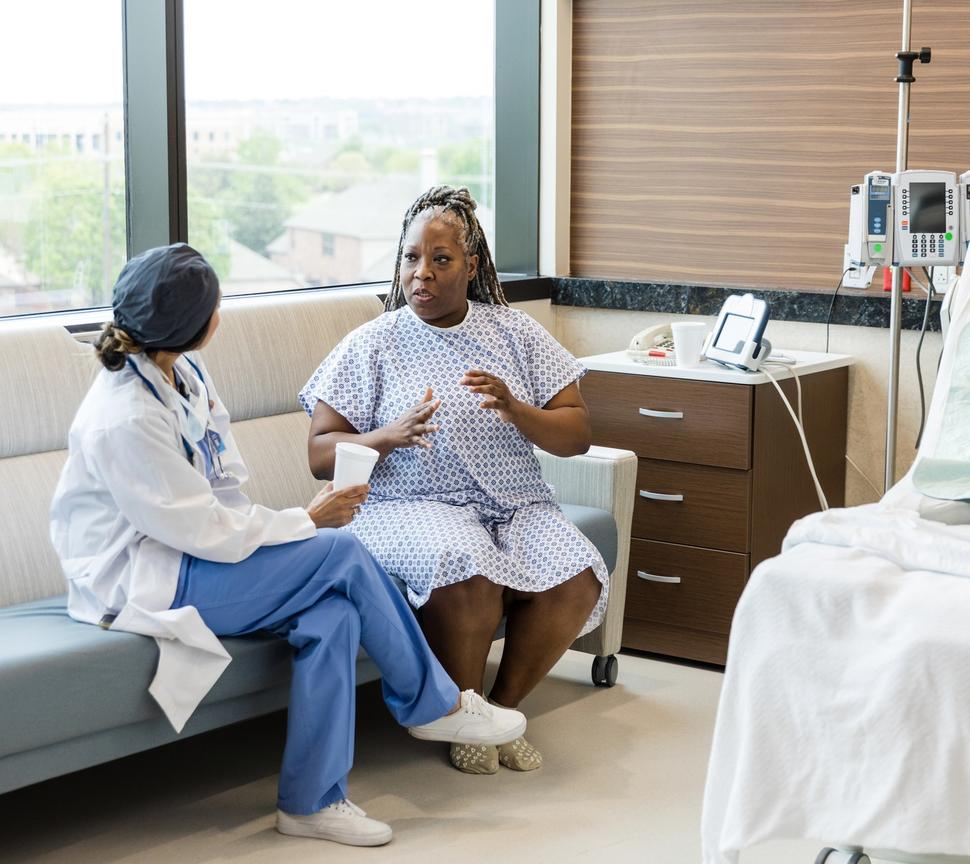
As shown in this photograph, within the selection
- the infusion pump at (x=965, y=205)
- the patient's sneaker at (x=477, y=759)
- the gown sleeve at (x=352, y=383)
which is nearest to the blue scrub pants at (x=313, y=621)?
the patient's sneaker at (x=477, y=759)

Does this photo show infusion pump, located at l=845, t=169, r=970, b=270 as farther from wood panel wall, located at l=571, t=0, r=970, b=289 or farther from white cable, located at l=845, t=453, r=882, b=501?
white cable, located at l=845, t=453, r=882, b=501

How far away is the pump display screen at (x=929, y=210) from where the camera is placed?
331cm

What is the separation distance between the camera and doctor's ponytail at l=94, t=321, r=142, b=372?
237 cm

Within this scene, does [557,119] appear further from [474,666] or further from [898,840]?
[898,840]

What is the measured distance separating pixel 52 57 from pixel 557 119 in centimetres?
156

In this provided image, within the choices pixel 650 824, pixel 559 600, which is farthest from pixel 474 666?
pixel 650 824

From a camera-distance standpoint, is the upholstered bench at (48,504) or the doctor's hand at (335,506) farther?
the doctor's hand at (335,506)

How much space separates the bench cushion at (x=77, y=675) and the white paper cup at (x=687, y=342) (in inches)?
58.1

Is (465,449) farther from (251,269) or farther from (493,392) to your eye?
(251,269)

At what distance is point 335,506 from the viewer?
2592mm

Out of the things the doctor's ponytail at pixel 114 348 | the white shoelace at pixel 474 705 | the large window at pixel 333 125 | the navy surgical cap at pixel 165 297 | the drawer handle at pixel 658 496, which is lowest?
the white shoelace at pixel 474 705

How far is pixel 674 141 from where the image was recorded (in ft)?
13.6

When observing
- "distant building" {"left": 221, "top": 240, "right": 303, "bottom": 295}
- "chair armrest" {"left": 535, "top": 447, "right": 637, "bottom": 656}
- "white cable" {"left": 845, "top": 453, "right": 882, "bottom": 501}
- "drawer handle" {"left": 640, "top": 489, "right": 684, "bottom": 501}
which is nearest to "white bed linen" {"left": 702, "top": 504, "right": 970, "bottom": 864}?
"chair armrest" {"left": 535, "top": 447, "right": 637, "bottom": 656}

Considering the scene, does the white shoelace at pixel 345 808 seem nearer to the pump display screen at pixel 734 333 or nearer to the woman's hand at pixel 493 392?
the woman's hand at pixel 493 392
